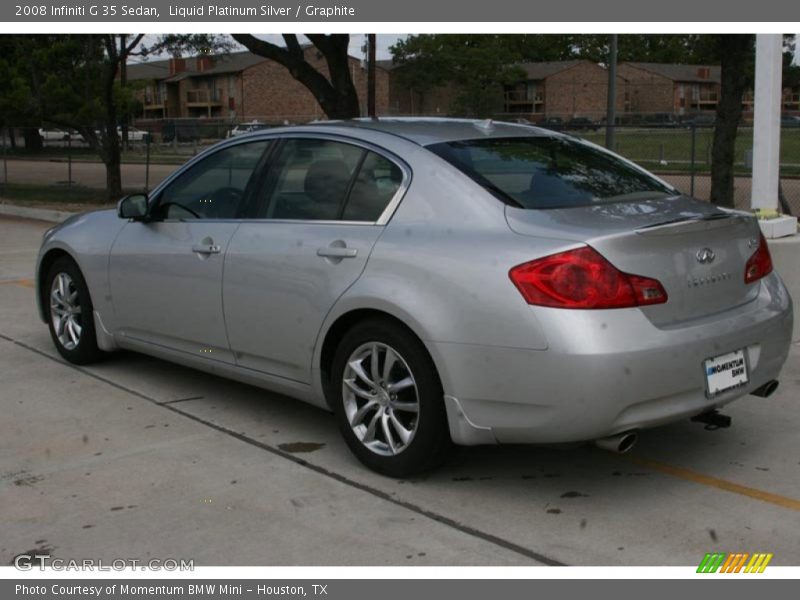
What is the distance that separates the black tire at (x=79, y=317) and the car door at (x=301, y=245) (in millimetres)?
1696

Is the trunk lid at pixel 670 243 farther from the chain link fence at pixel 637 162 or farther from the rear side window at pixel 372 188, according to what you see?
the chain link fence at pixel 637 162

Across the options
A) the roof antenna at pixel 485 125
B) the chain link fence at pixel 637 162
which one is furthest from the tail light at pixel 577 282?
the chain link fence at pixel 637 162

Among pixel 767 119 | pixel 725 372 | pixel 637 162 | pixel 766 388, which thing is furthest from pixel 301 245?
pixel 637 162

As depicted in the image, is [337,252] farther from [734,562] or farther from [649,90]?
[649,90]

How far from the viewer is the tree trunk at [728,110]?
14.5m

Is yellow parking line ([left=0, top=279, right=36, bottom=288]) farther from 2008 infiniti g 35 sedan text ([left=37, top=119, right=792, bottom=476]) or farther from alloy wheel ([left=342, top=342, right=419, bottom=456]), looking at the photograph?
alloy wheel ([left=342, top=342, right=419, bottom=456])

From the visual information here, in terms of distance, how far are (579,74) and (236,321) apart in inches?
3433

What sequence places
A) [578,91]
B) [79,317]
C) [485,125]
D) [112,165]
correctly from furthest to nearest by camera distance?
[578,91], [112,165], [79,317], [485,125]

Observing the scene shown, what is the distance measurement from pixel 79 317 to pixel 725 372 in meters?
4.30

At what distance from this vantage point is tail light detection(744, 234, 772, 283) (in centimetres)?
474

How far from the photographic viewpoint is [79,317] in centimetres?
687

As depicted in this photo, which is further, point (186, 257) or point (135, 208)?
point (135, 208)

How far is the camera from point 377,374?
4.71m

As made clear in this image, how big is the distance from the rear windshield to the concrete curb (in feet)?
45.7
